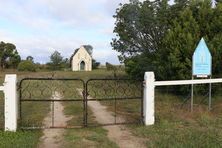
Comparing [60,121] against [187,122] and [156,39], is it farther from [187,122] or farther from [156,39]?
[156,39]

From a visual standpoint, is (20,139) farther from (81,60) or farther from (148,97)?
(81,60)

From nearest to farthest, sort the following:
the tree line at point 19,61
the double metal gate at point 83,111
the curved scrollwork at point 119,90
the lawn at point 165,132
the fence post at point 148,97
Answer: the lawn at point 165,132 → the double metal gate at point 83,111 → the fence post at point 148,97 → the curved scrollwork at point 119,90 → the tree line at point 19,61

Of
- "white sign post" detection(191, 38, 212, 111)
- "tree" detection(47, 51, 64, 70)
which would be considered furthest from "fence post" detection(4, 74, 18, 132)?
"tree" detection(47, 51, 64, 70)

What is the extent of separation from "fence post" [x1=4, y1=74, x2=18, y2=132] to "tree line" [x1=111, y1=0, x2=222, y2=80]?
9.91 meters

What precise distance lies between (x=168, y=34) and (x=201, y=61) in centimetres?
546

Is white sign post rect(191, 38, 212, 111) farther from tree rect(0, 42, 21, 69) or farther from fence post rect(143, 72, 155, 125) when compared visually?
tree rect(0, 42, 21, 69)

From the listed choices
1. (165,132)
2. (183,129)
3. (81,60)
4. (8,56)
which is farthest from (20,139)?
(81,60)

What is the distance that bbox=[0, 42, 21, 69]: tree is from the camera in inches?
2862

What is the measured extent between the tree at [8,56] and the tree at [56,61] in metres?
8.92

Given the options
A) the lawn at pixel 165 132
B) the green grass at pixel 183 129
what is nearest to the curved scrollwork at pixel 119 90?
the lawn at pixel 165 132

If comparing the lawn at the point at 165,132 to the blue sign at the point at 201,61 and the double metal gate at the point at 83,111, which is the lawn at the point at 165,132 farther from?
the blue sign at the point at 201,61

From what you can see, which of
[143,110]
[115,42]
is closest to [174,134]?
[143,110]

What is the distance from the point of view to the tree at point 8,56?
7269 cm

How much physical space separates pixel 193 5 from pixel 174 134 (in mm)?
12059
